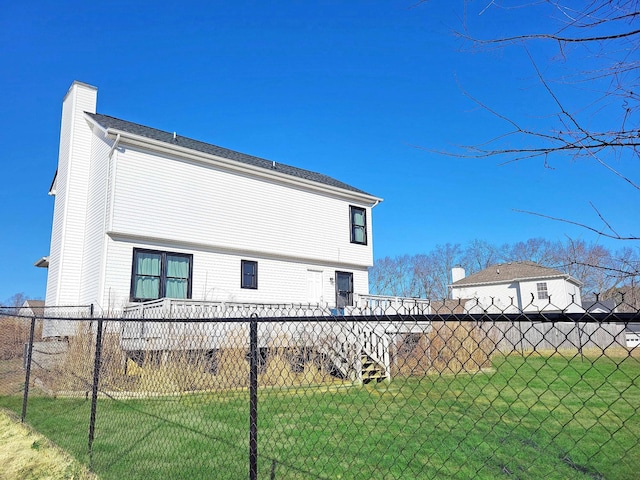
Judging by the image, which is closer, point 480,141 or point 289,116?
point 480,141

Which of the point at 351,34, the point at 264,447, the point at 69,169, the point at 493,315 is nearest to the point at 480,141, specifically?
the point at 493,315

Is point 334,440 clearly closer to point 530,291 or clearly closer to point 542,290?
point 542,290

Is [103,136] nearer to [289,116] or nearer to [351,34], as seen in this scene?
[289,116]

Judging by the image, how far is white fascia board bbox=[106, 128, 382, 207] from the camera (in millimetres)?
14020

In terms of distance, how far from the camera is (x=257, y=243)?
54.6 ft

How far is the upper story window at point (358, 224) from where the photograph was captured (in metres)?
19.8

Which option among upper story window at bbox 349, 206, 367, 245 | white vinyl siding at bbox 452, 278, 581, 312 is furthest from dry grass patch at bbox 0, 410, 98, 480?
white vinyl siding at bbox 452, 278, 581, 312

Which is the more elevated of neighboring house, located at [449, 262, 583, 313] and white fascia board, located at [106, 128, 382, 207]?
white fascia board, located at [106, 128, 382, 207]

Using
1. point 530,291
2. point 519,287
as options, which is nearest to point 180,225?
point 519,287

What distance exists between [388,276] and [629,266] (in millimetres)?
47108

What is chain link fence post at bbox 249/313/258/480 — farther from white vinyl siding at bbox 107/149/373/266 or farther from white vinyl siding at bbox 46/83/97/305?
white vinyl siding at bbox 46/83/97/305

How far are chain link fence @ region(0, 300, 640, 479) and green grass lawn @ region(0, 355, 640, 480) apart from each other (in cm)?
3

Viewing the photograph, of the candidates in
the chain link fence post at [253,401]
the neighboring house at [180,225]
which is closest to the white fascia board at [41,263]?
the neighboring house at [180,225]

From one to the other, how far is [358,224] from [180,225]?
27.4ft
